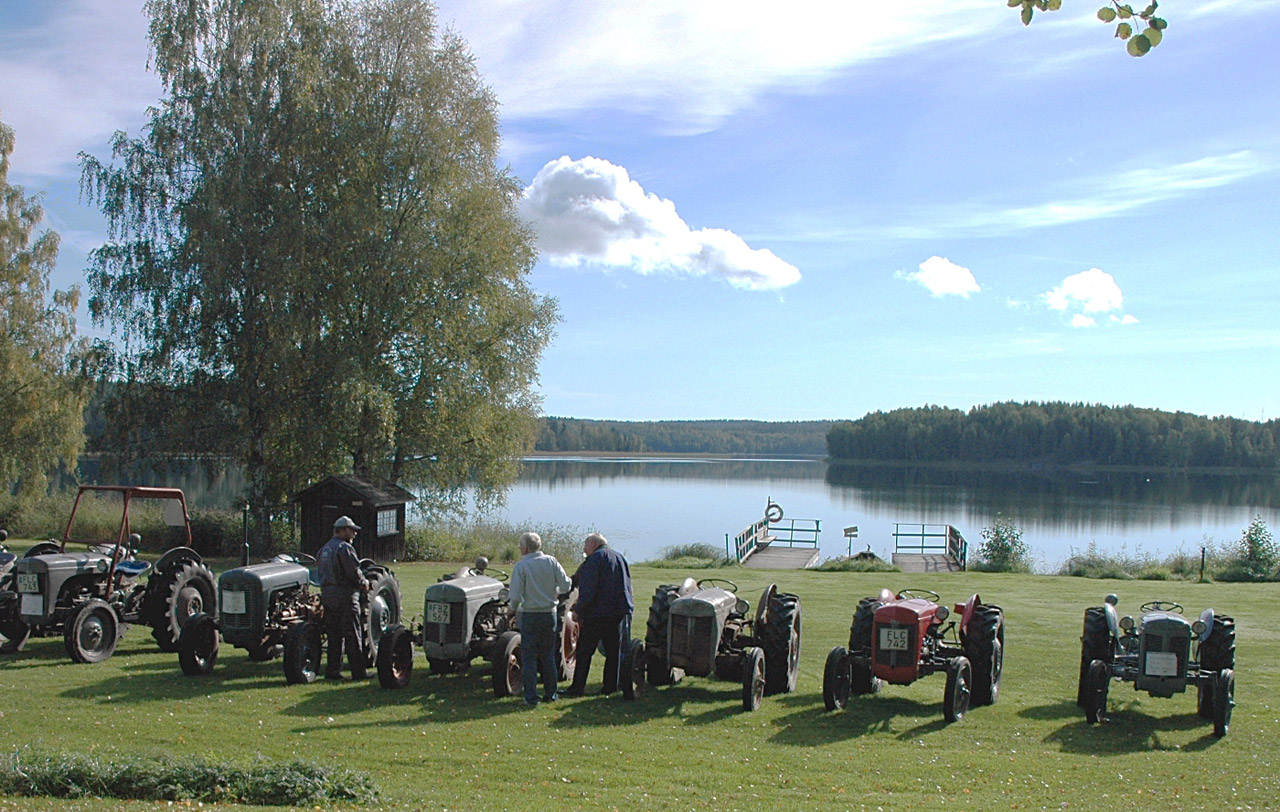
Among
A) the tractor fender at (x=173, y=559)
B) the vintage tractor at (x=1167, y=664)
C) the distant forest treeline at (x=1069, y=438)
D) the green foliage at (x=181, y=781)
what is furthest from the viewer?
the distant forest treeline at (x=1069, y=438)

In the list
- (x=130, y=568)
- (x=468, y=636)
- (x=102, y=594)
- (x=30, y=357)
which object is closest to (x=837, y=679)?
(x=468, y=636)

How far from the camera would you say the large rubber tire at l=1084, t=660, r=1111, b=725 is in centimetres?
889

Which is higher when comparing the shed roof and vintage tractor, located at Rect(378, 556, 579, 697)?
the shed roof

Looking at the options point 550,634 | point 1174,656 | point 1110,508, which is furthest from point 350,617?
point 1110,508

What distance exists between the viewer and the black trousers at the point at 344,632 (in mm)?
10016

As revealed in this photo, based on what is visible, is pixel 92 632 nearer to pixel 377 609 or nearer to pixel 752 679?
pixel 377 609

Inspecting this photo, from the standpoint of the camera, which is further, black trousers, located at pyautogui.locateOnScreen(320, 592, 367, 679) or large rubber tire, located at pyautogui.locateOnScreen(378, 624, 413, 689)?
black trousers, located at pyautogui.locateOnScreen(320, 592, 367, 679)

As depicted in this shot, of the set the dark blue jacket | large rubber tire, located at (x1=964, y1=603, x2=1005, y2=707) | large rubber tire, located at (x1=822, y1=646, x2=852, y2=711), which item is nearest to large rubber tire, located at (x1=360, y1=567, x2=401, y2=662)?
the dark blue jacket

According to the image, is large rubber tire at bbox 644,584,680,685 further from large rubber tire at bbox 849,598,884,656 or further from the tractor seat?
the tractor seat

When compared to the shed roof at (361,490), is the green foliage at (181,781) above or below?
below

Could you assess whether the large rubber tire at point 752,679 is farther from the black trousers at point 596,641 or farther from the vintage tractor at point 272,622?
the vintage tractor at point 272,622

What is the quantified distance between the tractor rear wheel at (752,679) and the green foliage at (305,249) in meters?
16.1

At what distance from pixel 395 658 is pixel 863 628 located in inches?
177

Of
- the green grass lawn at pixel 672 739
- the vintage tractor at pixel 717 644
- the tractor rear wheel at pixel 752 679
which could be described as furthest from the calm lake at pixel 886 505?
the tractor rear wheel at pixel 752 679
